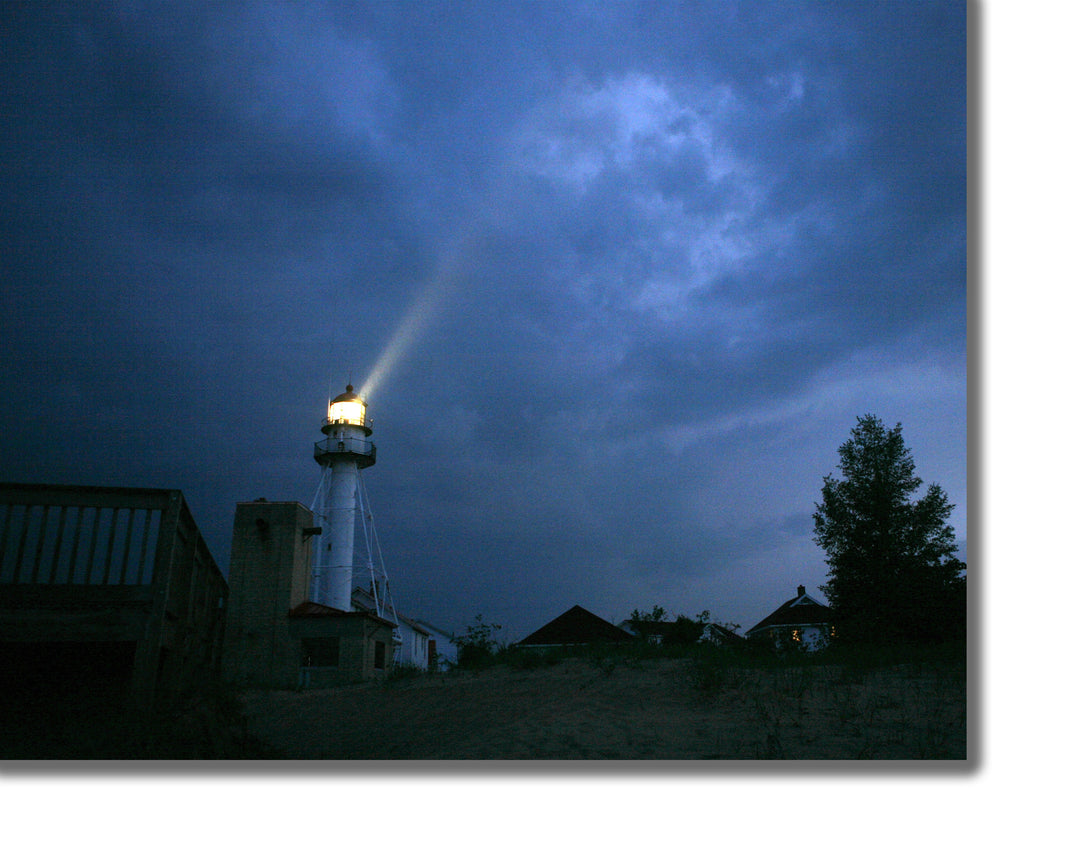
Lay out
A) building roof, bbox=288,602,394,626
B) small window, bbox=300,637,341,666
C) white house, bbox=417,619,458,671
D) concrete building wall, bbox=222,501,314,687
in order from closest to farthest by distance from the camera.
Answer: concrete building wall, bbox=222,501,314,687
small window, bbox=300,637,341,666
building roof, bbox=288,602,394,626
white house, bbox=417,619,458,671

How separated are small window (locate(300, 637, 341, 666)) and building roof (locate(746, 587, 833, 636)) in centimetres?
1949

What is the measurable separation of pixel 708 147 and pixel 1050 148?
3017 millimetres

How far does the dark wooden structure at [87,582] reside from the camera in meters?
4.06

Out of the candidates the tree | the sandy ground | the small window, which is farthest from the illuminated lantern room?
the sandy ground

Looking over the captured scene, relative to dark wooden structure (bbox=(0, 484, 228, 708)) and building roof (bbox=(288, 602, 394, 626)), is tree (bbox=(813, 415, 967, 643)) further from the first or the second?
dark wooden structure (bbox=(0, 484, 228, 708))

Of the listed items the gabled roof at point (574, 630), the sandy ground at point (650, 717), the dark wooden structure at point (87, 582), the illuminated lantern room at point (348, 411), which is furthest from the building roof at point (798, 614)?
the dark wooden structure at point (87, 582)

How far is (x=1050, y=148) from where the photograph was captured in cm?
420

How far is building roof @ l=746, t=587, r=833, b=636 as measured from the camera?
30.4m

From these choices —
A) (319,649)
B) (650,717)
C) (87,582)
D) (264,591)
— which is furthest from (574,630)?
(87,582)

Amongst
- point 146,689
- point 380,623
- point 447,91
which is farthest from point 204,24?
point 380,623

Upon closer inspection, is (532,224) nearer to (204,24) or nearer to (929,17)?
(204,24)

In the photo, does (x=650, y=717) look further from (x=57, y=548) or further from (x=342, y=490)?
(x=342, y=490)

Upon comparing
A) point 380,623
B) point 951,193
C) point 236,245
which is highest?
point 236,245

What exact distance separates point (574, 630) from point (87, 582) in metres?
22.6
